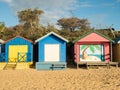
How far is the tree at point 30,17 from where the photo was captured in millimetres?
49281

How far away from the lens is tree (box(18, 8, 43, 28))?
49281 mm

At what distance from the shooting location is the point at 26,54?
2511cm

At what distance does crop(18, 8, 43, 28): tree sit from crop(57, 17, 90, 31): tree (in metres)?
7.06

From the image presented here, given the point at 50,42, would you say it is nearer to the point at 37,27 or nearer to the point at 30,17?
the point at 37,27

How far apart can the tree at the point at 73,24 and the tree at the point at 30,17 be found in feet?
23.2

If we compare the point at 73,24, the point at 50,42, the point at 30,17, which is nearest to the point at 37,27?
the point at 30,17

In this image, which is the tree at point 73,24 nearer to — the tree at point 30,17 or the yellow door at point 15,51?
the tree at point 30,17

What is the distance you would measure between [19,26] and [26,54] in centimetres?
2318

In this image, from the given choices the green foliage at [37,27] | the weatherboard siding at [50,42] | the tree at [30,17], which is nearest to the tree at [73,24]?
the green foliage at [37,27]

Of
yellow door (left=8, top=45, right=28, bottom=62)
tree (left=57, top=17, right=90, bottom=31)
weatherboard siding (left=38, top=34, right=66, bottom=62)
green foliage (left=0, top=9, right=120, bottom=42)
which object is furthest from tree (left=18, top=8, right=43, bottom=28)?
weatherboard siding (left=38, top=34, right=66, bottom=62)

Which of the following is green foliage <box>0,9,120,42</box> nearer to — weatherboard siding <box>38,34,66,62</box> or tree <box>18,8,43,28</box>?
tree <box>18,8,43,28</box>

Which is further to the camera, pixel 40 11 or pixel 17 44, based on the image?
pixel 40 11

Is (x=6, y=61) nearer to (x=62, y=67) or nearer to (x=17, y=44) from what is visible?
(x=17, y=44)

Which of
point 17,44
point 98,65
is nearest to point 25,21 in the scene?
point 17,44
